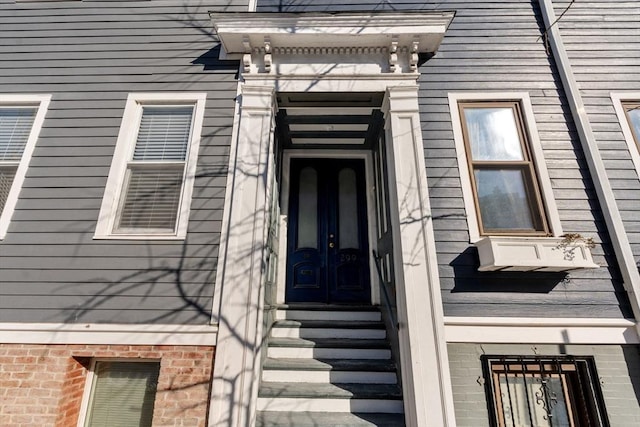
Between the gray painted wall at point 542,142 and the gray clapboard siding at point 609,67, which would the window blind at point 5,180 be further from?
the gray clapboard siding at point 609,67

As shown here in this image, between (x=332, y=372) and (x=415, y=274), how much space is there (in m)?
1.32

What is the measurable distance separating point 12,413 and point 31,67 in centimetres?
373

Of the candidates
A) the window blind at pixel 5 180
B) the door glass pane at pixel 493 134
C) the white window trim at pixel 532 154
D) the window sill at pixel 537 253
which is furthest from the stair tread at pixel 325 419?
the window blind at pixel 5 180

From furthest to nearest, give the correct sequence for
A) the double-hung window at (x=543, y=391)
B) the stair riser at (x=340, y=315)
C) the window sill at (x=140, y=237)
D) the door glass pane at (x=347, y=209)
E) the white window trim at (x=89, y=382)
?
the door glass pane at (x=347, y=209) < the stair riser at (x=340, y=315) < the window sill at (x=140, y=237) < the white window trim at (x=89, y=382) < the double-hung window at (x=543, y=391)

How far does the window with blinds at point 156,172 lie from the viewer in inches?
128

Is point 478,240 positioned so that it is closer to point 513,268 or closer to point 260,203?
point 513,268

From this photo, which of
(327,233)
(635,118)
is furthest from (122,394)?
(635,118)

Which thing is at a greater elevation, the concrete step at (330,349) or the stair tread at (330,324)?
the stair tread at (330,324)

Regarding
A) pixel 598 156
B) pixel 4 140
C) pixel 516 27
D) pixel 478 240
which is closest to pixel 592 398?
pixel 478 240

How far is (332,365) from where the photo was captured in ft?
10.4

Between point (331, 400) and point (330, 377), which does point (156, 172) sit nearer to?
point (330, 377)

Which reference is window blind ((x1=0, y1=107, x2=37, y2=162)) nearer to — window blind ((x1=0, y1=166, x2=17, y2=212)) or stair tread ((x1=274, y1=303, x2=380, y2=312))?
window blind ((x1=0, y1=166, x2=17, y2=212))

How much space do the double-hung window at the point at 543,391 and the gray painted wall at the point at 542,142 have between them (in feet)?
1.44

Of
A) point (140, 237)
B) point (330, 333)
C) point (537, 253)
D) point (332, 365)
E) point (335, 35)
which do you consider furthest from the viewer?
point (330, 333)
